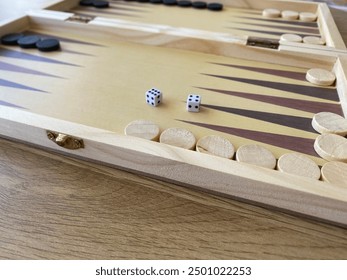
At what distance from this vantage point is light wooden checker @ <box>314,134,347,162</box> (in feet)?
2.27

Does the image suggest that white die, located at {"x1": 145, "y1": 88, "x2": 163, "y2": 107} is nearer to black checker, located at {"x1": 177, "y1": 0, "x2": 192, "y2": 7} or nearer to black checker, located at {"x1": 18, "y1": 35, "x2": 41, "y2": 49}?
black checker, located at {"x1": 18, "y1": 35, "x2": 41, "y2": 49}

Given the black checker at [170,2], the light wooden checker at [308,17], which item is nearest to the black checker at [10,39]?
the black checker at [170,2]

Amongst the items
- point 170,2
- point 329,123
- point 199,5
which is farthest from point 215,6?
point 329,123

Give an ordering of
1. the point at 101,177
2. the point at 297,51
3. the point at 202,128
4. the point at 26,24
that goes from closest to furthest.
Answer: the point at 101,177
the point at 202,128
the point at 297,51
the point at 26,24

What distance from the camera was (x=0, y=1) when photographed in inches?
72.6

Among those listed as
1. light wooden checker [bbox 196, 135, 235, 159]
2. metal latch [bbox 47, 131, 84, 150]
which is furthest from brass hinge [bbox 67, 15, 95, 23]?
light wooden checker [bbox 196, 135, 235, 159]

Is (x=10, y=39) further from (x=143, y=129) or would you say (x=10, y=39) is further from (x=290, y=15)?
(x=290, y=15)

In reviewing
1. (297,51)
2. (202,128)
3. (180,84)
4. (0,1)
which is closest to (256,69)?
(297,51)

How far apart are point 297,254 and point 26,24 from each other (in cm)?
142

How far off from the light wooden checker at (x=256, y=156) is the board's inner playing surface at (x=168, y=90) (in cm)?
5

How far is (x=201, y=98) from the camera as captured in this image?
3.09 ft

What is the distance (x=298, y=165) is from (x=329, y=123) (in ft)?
0.73

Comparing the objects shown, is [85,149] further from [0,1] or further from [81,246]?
[0,1]

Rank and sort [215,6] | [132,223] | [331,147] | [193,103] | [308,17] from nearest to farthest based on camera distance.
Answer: [132,223] < [331,147] < [193,103] < [308,17] < [215,6]
